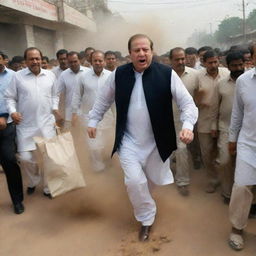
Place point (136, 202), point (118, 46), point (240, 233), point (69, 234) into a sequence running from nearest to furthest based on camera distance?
point (240, 233) < point (136, 202) < point (69, 234) < point (118, 46)

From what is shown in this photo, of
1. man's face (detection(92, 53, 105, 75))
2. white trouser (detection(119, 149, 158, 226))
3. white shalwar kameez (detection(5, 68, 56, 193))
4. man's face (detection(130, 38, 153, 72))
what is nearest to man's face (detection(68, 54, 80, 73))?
man's face (detection(92, 53, 105, 75))

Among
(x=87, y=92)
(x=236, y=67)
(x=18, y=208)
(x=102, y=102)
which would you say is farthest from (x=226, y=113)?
(x=18, y=208)

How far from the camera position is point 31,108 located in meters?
4.69

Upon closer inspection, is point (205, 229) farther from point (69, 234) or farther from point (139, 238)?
point (69, 234)

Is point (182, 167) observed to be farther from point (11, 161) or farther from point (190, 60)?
point (190, 60)

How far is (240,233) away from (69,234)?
5.68 feet

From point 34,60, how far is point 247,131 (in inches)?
112

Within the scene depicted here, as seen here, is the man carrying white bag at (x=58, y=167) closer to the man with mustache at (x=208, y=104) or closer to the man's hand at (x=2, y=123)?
the man's hand at (x=2, y=123)

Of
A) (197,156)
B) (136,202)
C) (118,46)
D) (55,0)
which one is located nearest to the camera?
(136,202)

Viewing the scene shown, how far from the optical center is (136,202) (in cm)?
354

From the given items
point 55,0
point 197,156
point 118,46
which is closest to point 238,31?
point 118,46

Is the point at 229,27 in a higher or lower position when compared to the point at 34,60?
higher

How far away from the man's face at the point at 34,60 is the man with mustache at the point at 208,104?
6.90 ft

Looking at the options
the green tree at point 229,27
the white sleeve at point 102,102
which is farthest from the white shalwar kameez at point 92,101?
the green tree at point 229,27
